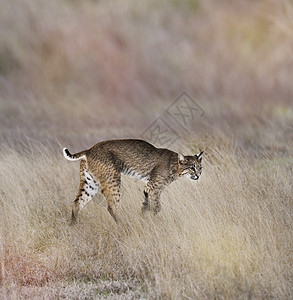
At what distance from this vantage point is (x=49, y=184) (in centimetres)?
856

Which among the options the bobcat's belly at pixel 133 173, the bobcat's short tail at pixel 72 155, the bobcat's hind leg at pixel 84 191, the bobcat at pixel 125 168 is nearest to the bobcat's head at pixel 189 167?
the bobcat at pixel 125 168

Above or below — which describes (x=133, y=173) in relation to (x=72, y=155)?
below

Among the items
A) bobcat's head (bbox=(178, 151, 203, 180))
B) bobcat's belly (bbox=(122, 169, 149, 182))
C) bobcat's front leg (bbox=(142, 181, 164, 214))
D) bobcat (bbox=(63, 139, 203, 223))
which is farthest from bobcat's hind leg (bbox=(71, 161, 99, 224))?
bobcat's head (bbox=(178, 151, 203, 180))

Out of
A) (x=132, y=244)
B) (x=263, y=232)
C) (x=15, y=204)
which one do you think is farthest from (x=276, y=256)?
(x=15, y=204)

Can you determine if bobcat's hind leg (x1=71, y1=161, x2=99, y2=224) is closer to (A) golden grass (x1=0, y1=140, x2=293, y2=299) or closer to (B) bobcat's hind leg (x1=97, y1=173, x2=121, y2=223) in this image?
(A) golden grass (x1=0, y1=140, x2=293, y2=299)

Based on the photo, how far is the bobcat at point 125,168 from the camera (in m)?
7.02

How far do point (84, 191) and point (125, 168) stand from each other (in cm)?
55

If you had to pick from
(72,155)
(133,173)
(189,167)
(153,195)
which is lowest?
(153,195)

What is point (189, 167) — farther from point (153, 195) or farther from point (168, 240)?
point (168, 240)

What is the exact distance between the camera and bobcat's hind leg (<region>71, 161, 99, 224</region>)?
7203 mm

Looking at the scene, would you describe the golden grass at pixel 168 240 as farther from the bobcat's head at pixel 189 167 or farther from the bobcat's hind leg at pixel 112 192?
the bobcat's head at pixel 189 167

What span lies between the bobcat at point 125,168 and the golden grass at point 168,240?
0.21 metres

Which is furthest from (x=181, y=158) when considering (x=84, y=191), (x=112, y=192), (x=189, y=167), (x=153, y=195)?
(x=84, y=191)

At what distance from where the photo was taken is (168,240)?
6.36 m
